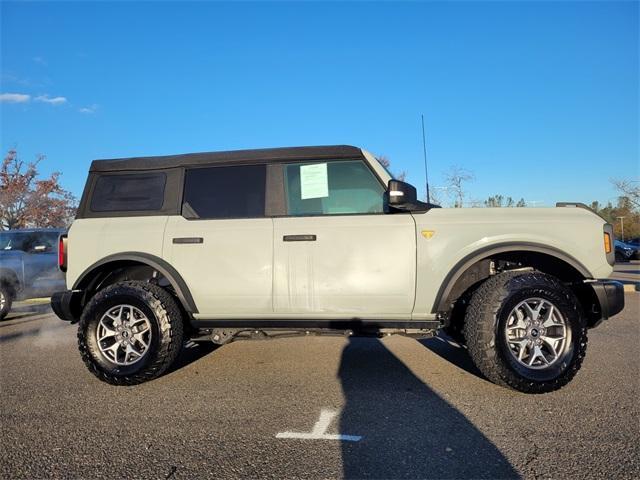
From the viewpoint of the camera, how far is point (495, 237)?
376 centimetres

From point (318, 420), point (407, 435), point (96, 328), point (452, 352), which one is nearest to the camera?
point (407, 435)

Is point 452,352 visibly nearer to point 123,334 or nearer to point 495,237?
point 495,237

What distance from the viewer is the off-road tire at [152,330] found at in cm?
390

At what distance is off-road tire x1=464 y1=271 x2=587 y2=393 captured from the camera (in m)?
3.53

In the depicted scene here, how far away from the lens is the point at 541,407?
10.8 feet

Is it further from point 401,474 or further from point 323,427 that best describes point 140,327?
point 401,474

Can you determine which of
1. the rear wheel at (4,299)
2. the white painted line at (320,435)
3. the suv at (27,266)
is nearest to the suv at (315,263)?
the white painted line at (320,435)

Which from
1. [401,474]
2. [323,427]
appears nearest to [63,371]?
[323,427]

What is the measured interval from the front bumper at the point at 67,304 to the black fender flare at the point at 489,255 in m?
3.34

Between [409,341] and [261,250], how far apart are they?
273cm

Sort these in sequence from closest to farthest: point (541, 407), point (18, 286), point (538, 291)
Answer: point (541, 407) < point (538, 291) < point (18, 286)

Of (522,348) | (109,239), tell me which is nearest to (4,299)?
(109,239)

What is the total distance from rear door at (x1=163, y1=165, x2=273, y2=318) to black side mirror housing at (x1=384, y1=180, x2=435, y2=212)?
1.09 m

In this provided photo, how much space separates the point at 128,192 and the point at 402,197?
2.67 m
